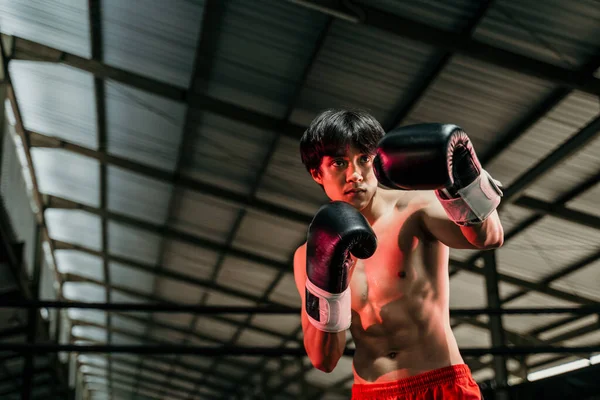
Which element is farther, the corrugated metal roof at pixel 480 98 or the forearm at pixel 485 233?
the corrugated metal roof at pixel 480 98

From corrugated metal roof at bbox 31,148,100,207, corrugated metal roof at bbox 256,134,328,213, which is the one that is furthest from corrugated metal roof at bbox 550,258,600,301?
corrugated metal roof at bbox 31,148,100,207

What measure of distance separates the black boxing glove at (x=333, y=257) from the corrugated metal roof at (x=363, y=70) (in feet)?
13.7

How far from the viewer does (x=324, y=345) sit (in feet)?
4.55

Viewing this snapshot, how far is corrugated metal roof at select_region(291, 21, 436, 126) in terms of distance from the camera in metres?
5.34

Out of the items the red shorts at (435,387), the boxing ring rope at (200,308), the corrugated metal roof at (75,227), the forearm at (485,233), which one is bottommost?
the red shorts at (435,387)

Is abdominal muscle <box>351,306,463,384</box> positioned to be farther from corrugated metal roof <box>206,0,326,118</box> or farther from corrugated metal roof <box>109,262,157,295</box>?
corrugated metal roof <box>109,262,157,295</box>

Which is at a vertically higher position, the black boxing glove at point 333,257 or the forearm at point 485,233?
the forearm at point 485,233

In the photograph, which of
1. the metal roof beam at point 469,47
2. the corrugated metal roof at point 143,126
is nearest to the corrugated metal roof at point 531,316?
the metal roof beam at point 469,47

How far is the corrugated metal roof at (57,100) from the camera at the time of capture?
7.19 metres

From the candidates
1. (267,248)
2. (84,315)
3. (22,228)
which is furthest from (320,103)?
(84,315)

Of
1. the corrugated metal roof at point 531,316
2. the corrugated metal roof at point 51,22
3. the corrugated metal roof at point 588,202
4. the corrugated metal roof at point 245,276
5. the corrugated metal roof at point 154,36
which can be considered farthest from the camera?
the corrugated metal roof at point 245,276

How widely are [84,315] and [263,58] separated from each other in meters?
11.7

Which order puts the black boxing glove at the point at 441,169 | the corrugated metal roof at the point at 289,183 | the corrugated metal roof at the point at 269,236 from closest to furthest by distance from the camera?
1. the black boxing glove at the point at 441,169
2. the corrugated metal roof at the point at 289,183
3. the corrugated metal roof at the point at 269,236

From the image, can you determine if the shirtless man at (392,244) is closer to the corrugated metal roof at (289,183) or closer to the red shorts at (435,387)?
the red shorts at (435,387)
